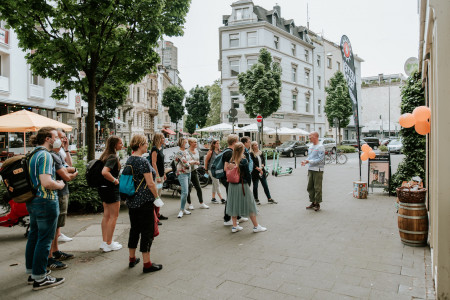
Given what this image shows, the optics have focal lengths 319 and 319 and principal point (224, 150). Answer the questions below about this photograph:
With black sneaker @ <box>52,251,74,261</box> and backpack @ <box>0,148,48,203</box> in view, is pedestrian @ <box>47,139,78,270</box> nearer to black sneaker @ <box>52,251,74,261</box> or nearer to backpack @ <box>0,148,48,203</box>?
black sneaker @ <box>52,251,74,261</box>

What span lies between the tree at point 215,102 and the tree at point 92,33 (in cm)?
4762

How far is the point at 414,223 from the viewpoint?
16.3 feet

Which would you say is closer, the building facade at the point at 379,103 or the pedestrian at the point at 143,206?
the pedestrian at the point at 143,206

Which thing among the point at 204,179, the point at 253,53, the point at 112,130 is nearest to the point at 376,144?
the point at 253,53

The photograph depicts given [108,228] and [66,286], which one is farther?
[108,228]

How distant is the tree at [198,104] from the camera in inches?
2534

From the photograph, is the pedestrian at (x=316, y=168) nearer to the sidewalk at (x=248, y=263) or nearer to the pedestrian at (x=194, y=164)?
the sidewalk at (x=248, y=263)

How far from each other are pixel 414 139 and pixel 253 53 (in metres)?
30.9

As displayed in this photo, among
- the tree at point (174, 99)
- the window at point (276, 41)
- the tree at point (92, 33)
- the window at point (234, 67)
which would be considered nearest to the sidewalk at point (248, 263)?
the tree at point (92, 33)

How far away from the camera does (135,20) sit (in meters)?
9.26

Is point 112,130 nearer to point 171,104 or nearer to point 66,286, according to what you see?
point 66,286

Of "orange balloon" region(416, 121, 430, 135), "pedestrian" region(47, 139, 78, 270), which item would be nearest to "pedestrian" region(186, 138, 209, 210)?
"pedestrian" region(47, 139, 78, 270)

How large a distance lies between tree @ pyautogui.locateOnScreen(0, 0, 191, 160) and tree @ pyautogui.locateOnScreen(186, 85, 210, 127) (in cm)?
5449

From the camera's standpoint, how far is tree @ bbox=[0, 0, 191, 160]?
27.3 ft
